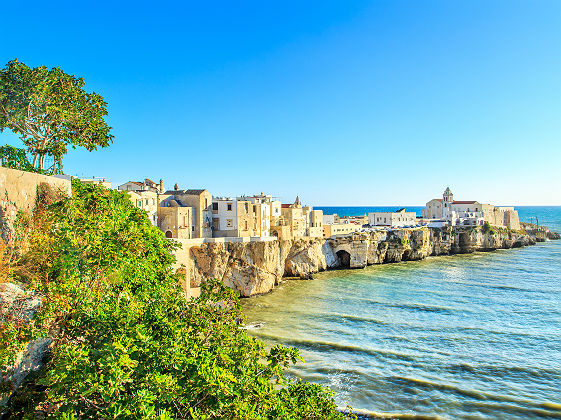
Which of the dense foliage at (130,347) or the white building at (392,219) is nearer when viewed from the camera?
the dense foliage at (130,347)

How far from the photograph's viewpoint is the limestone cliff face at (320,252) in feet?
136

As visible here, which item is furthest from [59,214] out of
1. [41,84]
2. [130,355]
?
[41,84]

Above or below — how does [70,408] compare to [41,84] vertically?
below

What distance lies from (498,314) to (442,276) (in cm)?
2012

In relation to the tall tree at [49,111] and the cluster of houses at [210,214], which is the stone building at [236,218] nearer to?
the cluster of houses at [210,214]

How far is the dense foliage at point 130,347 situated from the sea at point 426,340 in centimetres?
1127

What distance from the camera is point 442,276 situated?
54.0 meters

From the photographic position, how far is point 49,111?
21.2 meters

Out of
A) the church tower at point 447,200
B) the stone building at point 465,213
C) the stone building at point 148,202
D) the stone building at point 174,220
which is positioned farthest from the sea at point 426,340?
the church tower at point 447,200

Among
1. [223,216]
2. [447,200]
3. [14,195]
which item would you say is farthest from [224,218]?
[447,200]

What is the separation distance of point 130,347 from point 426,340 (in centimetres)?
2494

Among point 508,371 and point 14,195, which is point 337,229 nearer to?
point 508,371

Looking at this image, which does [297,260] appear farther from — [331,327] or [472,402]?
[472,402]

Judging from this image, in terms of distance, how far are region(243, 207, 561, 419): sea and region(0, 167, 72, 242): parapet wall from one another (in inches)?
632
